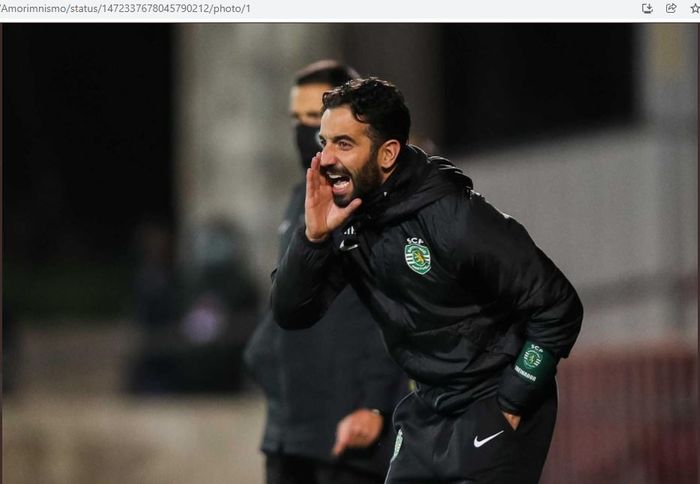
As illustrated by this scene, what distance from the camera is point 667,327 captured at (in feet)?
34.5

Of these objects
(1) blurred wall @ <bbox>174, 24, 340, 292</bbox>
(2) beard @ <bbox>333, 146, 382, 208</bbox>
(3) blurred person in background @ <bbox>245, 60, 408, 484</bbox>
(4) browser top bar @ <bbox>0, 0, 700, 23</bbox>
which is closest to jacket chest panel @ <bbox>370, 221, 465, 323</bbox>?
(2) beard @ <bbox>333, 146, 382, 208</bbox>

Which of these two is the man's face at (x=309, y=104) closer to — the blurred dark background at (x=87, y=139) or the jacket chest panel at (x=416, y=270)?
the jacket chest panel at (x=416, y=270)

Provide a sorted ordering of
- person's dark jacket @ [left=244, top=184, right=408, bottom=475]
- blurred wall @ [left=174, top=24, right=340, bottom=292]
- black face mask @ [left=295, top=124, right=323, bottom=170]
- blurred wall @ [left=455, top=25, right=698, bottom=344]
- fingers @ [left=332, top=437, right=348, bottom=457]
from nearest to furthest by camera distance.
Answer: fingers @ [left=332, top=437, right=348, bottom=457]
person's dark jacket @ [left=244, top=184, right=408, bottom=475]
black face mask @ [left=295, top=124, right=323, bottom=170]
blurred wall @ [left=455, top=25, right=698, bottom=344]
blurred wall @ [left=174, top=24, right=340, bottom=292]

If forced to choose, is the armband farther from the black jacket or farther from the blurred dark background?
the blurred dark background

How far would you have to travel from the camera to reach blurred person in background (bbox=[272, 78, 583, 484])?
178 inches

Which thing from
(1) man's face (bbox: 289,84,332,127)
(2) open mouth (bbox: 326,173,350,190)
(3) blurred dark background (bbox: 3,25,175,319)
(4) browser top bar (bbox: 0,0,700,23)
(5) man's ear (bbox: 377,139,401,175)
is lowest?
(3) blurred dark background (bbox: 3,25,175,319)

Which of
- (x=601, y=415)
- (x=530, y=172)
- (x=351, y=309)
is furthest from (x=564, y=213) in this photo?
(x=351, y=309)

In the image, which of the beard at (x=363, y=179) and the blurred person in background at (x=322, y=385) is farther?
the blurred person in background at (x=322, y=385)

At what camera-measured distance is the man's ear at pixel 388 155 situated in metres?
4.57

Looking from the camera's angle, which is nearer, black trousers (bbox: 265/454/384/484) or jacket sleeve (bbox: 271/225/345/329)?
jacket sleeve (bbox: 271/225/345/329)

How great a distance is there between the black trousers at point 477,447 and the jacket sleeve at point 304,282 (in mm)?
471

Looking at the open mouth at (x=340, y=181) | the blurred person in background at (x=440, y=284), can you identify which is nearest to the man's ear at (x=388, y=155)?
the blurred person in background at (x=440, y=284)

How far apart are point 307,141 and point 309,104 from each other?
0.52 ft

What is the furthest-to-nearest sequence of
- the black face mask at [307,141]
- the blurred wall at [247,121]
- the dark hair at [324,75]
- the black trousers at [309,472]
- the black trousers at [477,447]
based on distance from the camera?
1. the blurred wall at [247,121]
2. the dark hair at [324,75]
3. the black face mask at [307,141]
4. the black trousers at [309,472]
5. the black trousers at [477,447]
